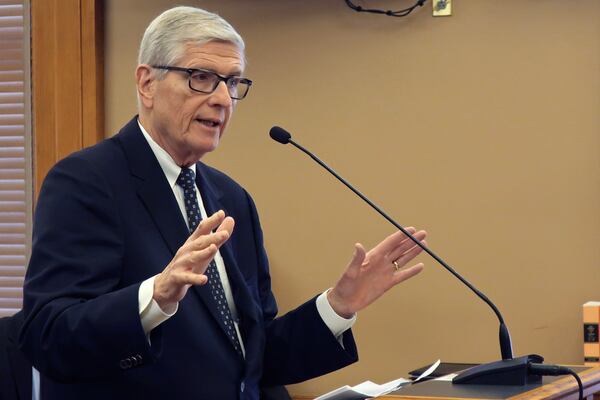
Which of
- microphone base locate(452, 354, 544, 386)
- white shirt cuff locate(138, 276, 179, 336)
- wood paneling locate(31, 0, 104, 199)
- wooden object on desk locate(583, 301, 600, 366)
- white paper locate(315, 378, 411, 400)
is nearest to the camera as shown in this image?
white shirt cuff locate(138, 276, 179, 336)

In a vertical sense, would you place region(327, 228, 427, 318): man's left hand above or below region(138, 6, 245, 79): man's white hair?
below

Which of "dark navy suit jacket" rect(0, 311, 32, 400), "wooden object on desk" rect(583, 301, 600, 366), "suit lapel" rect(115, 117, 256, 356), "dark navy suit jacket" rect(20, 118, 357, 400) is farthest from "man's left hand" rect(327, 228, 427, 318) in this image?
"wooden object on desk" rect(583, 301, 600, 366)

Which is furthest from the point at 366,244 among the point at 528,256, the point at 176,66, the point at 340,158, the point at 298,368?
the point at 176,66

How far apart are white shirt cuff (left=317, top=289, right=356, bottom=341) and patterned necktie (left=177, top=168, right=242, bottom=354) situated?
0.22 meters

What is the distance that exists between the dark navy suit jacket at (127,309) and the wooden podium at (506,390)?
359 mm

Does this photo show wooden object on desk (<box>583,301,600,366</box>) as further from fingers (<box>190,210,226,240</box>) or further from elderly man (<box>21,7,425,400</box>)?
fingers (<box>190,210,226,240</box>)

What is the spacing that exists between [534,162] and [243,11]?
4.04ft

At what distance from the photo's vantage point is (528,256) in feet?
12.0

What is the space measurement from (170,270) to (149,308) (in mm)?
118

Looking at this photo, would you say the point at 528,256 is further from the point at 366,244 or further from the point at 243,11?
the point at 243,11

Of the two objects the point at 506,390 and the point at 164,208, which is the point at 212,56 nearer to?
the point at 164,208

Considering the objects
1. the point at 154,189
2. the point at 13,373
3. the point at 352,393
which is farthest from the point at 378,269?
the point at 13,373

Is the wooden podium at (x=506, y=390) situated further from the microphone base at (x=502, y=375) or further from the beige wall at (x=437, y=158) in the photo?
the beige wall at (x=437, y=158)

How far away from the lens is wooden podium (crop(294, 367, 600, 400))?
195 cm
